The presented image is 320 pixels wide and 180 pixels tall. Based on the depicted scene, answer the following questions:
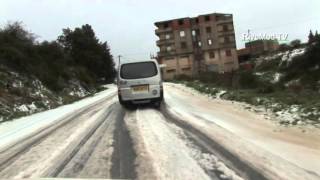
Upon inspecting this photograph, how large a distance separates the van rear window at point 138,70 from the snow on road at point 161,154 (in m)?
6.44

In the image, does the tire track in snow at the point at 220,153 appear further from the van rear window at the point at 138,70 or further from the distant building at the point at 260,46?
the distant building at the point at 260,46

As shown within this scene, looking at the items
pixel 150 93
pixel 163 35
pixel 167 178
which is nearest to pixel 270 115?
pixel 150 93

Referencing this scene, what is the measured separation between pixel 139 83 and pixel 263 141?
11.4m

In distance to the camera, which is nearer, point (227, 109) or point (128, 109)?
point (227, 109)

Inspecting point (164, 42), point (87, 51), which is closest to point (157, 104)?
point (87, 51)

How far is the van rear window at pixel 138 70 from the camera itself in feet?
75.6

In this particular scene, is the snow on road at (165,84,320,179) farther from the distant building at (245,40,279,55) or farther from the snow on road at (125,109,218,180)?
the distant building at (245,40,279,55)

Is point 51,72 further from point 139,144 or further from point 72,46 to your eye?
point 72,46

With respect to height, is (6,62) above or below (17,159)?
above

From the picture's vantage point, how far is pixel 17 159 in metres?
11.4

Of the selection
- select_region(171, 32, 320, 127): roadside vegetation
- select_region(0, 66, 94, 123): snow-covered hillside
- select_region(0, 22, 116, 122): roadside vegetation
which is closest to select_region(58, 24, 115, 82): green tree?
select_region(0, 22, 116, 122): roadside vegetation

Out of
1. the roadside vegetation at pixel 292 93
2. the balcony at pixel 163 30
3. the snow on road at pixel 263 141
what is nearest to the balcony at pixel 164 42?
the balcony at pixel 163 30

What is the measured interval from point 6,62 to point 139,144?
26.3 m

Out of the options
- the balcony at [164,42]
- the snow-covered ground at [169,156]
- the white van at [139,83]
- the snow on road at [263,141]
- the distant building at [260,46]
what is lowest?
the snow on road at [263,141]
